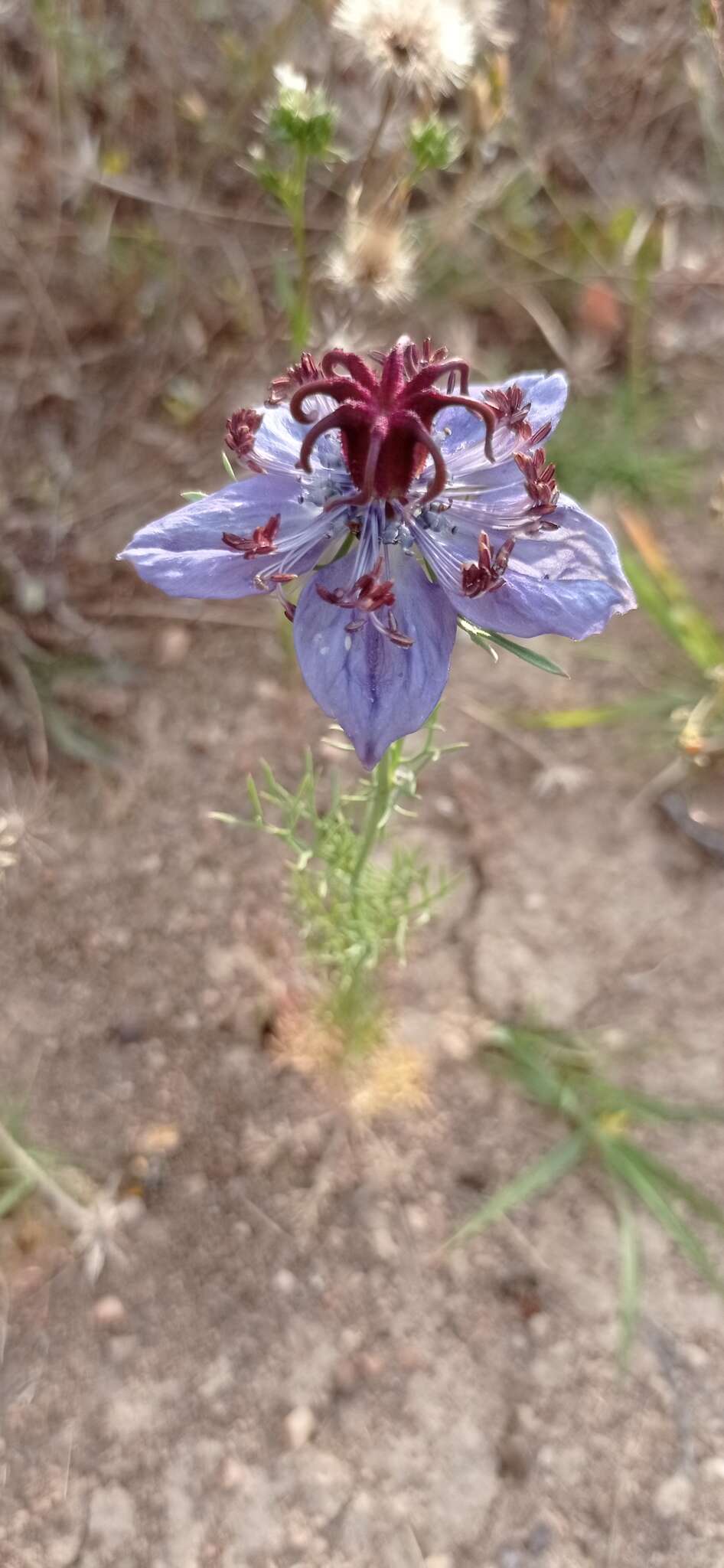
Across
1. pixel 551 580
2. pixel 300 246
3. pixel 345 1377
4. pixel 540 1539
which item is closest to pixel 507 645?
pixel 551 580

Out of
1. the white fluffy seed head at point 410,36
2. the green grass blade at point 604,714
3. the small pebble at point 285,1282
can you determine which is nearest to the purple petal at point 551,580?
the white fluffy seed head at point 410,36

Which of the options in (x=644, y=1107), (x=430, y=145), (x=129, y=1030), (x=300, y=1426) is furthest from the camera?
(x=129, y=1030)

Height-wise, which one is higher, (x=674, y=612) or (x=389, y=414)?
(x=389, y=414)

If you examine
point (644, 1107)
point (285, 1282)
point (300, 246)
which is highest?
point (300, 246)

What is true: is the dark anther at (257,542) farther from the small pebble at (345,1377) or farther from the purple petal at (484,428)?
the small pebble at (345,1377)

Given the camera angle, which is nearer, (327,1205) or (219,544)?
(219,544)

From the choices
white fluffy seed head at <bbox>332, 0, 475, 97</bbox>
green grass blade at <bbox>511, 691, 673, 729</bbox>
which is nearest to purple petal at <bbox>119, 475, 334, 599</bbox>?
white fluffy seed head at <bbox>332, 0, 475, 97</bbox>

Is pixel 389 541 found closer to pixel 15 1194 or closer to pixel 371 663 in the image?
pixel 371 663
